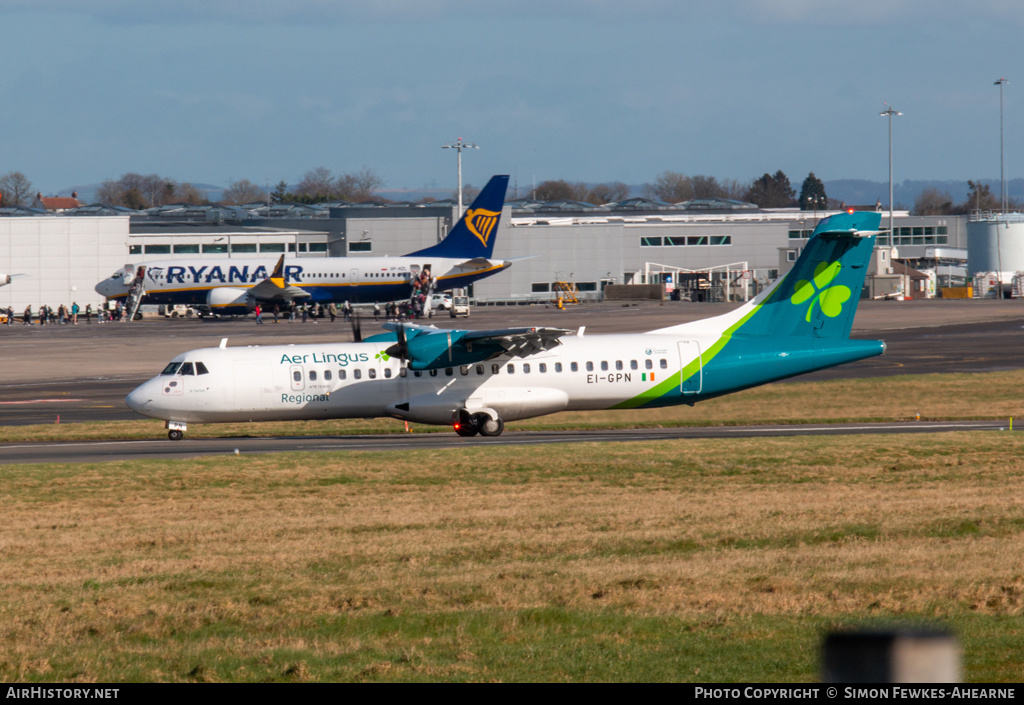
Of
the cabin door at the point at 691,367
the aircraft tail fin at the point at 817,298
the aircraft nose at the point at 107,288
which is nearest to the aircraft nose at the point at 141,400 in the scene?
the aircraft tail fin at the point at 817,298

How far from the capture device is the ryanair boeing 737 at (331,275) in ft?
293

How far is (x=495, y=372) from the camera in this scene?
3459cm

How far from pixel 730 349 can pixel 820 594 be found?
2163 cm

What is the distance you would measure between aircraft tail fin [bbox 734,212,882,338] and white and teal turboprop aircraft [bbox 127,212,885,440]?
0.06m

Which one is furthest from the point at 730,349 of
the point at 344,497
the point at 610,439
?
the point at 344,497

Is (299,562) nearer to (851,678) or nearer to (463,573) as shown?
(463,573)

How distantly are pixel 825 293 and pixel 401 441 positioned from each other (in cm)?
1441

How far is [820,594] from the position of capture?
13.1 m

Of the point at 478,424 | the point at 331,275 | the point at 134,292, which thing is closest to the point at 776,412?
the point at 478,424

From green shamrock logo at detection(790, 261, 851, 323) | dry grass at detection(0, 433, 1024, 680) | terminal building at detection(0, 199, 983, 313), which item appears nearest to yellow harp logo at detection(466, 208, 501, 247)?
terminal building at detection(0, 199, 983, 313)

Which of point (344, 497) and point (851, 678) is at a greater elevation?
point (851, 678)

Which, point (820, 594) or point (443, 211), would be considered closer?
point (820, 594)

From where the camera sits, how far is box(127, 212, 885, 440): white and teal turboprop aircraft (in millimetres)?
34062

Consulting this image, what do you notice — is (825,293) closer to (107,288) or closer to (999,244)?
(107,288)
